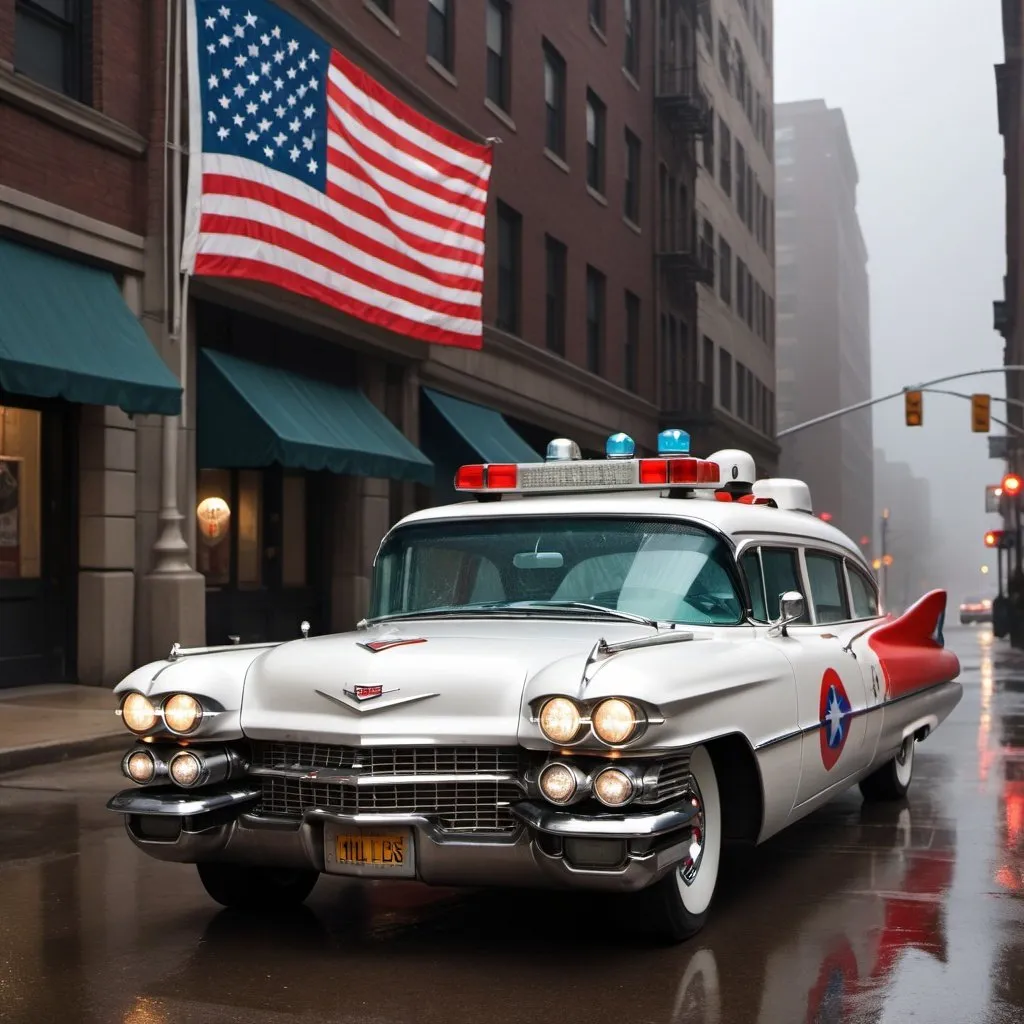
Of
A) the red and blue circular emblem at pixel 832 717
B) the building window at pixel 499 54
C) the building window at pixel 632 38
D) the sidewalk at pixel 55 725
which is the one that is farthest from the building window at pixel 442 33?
the red and blue circular emblem at pixel 832 717

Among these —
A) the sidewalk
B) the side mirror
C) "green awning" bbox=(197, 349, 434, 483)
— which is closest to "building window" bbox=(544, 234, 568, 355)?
"green awning" bbox=(197, 349, 434, 483)

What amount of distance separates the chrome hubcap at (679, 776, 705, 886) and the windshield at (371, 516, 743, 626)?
0.95 meters

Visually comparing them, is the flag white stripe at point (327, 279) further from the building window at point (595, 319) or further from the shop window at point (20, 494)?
the building window at point (595, 319)

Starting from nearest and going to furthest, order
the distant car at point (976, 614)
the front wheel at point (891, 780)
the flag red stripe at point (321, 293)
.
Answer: the front wheel at point (891, 780), the flag red stripe at point (321, 293), the distant car at point (976, 614)

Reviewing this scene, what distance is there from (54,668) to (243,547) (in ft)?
15.4

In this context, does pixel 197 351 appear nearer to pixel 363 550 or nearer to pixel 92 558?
pixel 92 558

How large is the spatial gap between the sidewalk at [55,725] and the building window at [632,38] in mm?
24590

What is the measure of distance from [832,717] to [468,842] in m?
2.65

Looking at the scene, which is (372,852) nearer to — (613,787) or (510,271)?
(613,787)

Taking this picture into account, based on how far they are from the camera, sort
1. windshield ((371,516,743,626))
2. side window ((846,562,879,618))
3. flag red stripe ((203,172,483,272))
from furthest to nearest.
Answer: flag red stripe ((203,172,483,272)) → side window ((846,562,879,618)) → windshield ((371,516,743,626))

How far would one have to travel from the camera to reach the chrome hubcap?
577cm

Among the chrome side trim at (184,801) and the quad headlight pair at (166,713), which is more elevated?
the quad headlight pair at (166,713)

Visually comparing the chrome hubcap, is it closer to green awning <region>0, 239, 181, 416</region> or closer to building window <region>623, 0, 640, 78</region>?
green awning <region>0, 239, 181, 416</region>

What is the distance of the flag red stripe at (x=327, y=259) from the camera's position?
57.5 ft
